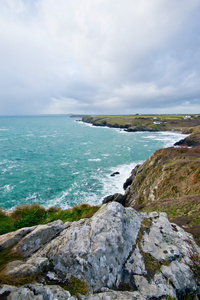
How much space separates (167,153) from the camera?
85.5 feet

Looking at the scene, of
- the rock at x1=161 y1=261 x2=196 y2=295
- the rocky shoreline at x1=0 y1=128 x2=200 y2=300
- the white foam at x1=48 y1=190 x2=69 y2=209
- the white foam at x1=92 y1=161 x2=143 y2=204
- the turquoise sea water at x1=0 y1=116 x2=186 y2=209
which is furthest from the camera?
the white foam at x1=92 y1=161 x2=143 y2=204

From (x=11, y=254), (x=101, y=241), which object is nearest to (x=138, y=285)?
(x=101, y=241)

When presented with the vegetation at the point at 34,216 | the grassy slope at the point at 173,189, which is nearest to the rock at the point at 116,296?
the grassy slope at the point at 173,189

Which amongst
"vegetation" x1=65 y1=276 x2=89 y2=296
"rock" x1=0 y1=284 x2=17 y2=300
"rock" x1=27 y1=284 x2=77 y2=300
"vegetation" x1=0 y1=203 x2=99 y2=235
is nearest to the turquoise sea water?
"vegetation" x1=0 y1=203 x2=99 y2=235

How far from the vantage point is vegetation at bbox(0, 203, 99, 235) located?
34.8ft

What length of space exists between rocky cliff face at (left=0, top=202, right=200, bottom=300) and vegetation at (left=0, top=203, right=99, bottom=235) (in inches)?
170

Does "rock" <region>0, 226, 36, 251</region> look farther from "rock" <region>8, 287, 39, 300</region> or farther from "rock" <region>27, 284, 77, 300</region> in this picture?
"rock" <region>8, 287, 39, 300</region>

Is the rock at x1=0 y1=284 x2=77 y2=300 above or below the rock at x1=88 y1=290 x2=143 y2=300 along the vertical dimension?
above

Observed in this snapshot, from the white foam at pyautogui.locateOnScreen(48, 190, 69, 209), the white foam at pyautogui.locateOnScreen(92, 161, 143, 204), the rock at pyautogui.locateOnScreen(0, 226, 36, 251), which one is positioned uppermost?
the rock at pyautogui.locateOnScreen(0, 226, 36, 251)

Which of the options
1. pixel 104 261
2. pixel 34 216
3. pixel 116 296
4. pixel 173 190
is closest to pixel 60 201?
pixel 34 216

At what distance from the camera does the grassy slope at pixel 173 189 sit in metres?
11.7

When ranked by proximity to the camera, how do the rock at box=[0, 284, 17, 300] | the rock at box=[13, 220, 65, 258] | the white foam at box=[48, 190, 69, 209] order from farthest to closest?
the white foam at box=[48, 190, 69, 209]
the rock at box=[13, 220, 65, 258]
the rock at box=[0, 284, 17, 300]

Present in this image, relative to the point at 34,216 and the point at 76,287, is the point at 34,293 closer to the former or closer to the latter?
the point at 76,287

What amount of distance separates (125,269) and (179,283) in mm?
2079
